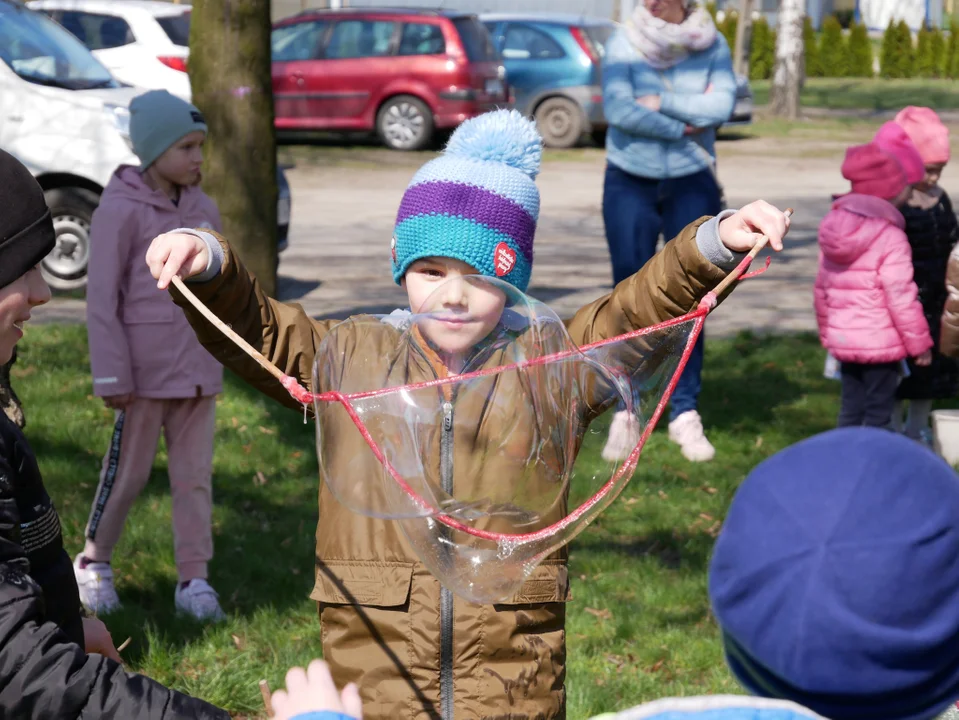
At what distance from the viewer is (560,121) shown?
20578 millimetres

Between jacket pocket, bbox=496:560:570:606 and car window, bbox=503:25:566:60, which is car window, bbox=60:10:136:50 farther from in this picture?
jacket pocket, bbox=496:560:570:606

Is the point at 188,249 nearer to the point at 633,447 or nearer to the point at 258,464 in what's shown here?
the point at 633,447

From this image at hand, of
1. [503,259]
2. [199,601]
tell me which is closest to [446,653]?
[503,259]

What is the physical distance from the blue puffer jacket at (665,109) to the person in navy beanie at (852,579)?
16.8ft

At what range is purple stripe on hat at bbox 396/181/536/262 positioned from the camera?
2.74m

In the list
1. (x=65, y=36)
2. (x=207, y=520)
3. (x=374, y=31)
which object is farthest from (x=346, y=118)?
(x=207, y=520)

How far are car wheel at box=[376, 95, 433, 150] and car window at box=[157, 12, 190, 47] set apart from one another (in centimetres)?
466

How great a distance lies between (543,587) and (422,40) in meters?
16.9

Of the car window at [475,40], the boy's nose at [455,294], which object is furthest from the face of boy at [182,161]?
the car window at [475,40]

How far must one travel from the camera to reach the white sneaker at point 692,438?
21.4 feet

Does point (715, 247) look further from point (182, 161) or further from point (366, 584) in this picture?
point (182, 161)

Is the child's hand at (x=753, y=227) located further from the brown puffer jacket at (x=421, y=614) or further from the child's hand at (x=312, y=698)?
the child's hand at (x=312, y=698)

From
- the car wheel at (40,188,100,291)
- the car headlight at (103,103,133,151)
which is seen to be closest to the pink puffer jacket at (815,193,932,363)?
the car headlight at (103,103,133,151)

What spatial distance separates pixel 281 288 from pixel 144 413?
5.67 metres
